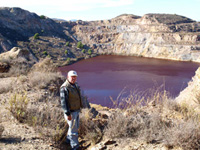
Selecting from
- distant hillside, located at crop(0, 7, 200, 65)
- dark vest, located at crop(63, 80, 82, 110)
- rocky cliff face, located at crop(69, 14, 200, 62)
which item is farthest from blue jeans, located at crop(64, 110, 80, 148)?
rocky cliff face, located at crop(69, 14, 200, 62)

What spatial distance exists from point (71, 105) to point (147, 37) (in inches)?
1653

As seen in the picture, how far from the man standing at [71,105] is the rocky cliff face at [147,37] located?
3227cm

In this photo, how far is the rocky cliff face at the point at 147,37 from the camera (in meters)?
35.0

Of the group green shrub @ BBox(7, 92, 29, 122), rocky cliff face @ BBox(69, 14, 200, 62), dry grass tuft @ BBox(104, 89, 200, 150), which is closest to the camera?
dry grass tuft @ BBox(104, 89, 200, 150)

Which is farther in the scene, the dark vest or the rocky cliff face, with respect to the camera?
the rocky cliff face

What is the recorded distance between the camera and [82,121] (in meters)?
3.95

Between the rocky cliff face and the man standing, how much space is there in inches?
1271

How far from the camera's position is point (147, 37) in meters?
42.6

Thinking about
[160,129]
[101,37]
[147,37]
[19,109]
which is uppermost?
[101,37]

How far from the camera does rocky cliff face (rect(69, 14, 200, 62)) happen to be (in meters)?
35.0

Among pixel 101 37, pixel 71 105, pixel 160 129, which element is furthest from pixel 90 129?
pixel 101 37

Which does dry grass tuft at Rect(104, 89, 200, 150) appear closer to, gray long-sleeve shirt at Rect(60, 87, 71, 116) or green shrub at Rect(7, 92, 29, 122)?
gray long-sleeve shirt at Rect(60, 87, 71, 116)

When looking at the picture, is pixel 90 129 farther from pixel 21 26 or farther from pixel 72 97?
pixel 21 26

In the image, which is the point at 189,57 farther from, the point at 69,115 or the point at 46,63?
the point at 69,115
